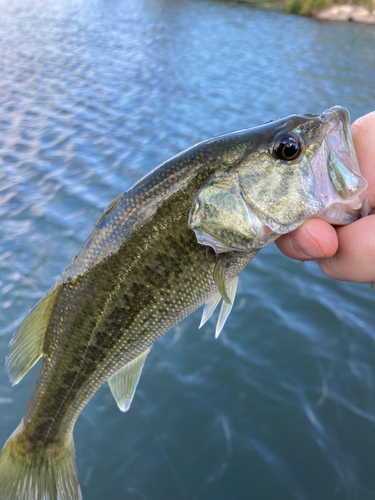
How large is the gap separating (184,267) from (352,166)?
1.06m

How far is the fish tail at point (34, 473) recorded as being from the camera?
96.2 inches

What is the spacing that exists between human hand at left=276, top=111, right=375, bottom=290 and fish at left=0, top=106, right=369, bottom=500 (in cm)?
7

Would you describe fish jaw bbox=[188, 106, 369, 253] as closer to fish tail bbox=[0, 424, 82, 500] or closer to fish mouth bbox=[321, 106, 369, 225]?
fish mouth bbox=[321, 106, 369, 225]

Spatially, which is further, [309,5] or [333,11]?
[309,5]

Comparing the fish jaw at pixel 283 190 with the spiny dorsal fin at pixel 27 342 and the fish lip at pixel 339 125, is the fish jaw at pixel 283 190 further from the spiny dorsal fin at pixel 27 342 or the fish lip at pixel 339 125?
the spiny dorsal fin at pixel 27 342

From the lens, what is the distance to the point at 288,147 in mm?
2066

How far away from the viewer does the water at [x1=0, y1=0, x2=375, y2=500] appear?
3.83 meters

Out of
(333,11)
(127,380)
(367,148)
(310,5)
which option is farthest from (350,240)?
(310,5)

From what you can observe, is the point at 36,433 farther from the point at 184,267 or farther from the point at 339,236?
the point at 339,236

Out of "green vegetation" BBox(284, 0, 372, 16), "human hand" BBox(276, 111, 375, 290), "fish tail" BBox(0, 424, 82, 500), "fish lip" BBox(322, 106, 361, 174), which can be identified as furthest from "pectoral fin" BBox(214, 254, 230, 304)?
"green vegetation" BBox(284, 0, 372, 16)

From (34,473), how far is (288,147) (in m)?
2.50

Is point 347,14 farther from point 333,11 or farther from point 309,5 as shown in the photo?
point 309,5

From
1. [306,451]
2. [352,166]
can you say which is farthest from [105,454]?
[352,166]

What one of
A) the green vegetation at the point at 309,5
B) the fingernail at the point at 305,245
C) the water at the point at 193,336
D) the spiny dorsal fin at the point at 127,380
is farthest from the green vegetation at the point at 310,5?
the spiny dorsal fin at the point at 127,380
